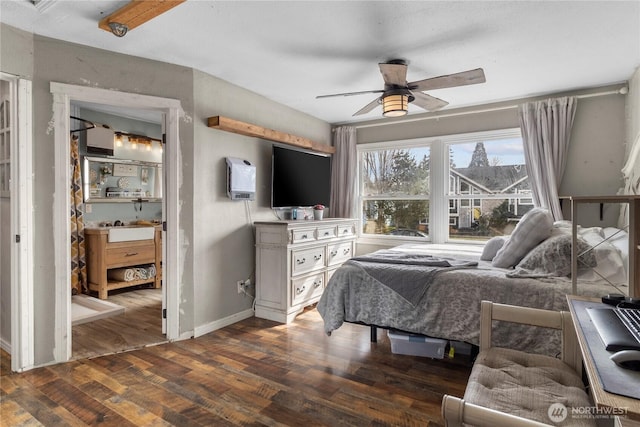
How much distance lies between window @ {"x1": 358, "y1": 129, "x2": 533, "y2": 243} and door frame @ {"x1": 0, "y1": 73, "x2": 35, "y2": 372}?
3698 millimetres

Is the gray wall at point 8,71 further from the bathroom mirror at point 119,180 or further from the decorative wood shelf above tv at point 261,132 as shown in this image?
the bathroom mirror at point 119,180

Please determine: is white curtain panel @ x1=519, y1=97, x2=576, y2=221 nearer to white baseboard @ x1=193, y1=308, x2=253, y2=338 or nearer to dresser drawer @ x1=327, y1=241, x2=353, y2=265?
dresser drawer @ x1=327, y1=241, x2=353, y2=265

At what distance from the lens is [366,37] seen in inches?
99.1

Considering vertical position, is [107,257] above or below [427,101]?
below

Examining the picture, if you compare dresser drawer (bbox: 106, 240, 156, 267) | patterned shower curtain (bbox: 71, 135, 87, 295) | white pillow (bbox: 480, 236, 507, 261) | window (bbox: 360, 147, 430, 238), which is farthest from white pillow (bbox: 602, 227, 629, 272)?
patterned shower curtain (bbox: 71, 135, 87, 295)

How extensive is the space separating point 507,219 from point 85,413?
14.0 ft

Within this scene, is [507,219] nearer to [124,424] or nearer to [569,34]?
[569,34]

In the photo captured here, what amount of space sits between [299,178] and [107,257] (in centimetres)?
254

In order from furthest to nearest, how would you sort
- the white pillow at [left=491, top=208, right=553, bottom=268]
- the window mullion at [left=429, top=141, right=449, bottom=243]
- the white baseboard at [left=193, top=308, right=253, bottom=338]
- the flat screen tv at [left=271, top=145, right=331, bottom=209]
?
the window mullion at [left=429, top=141, right=449, bottom=243] < the flat screen tv at [left=271, top=145, right=331, bottom=209] < the white baseboard at [left=193, top=308, right=253, bottom=338] < the white pillow at [left=491, top=208, right=553, bottom=268]

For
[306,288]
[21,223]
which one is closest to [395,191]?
[306,288]

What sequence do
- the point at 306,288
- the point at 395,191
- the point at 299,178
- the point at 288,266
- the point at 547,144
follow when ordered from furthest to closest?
1. the point at 395,191
2. the point at 299,178
3. the point at 306,288
4. the point at 547,144
5. the point at 288,266

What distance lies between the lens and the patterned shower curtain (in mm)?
4367

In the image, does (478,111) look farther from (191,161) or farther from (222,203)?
(191,161)

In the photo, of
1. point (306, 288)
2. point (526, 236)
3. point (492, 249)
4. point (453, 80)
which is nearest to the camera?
point (526, 236)
